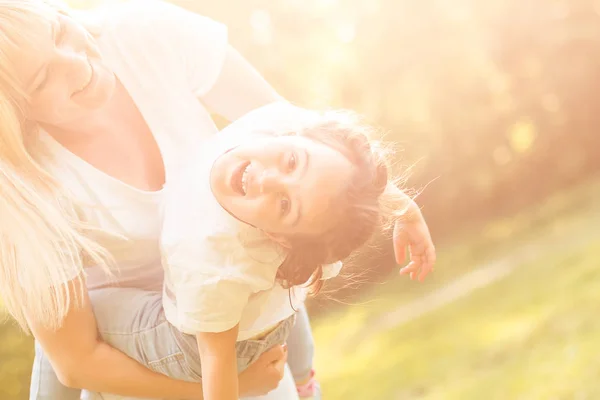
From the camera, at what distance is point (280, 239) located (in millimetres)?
843

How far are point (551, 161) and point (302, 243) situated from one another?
5.42ft

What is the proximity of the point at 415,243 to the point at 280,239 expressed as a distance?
0.26 m

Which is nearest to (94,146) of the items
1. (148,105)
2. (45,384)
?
(148,105)

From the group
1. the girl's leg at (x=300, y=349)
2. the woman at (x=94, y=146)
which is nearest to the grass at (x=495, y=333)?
the girl's leg at (x=300, y=349)

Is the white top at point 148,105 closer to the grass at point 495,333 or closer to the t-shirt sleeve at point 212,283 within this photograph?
the t-shirt sleeve at point 212,283

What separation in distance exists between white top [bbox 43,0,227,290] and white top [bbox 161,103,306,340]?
0.06 meters

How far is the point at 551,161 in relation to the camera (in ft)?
7.60

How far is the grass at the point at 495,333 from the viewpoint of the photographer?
161 cm

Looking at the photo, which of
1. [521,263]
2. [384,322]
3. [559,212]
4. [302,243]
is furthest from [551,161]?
[302,243]

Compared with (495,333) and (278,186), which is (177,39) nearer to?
(278,186)

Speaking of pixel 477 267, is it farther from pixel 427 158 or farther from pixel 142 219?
pixel 142 219

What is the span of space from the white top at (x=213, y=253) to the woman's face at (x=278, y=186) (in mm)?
29

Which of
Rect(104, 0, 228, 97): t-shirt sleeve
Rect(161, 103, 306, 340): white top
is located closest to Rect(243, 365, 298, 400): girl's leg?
Rect(161, 103, 306, 340): white top

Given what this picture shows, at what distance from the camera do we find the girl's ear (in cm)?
84
